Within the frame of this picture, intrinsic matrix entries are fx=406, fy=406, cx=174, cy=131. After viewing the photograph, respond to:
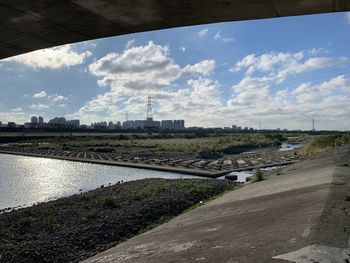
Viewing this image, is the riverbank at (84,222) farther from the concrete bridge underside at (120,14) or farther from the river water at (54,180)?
the concrete bridge underside at (120,14)

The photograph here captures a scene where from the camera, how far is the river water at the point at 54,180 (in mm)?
30766

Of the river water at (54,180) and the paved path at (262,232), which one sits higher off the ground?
the paved path at (262,232)

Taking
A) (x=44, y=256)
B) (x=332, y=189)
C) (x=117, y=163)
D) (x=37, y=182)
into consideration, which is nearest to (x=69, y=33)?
(x=44, y=256)

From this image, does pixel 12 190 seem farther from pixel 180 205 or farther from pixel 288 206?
pixel 288 206

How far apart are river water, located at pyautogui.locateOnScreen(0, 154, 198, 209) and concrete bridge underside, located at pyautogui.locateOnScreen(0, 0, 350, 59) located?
18397 millimetres

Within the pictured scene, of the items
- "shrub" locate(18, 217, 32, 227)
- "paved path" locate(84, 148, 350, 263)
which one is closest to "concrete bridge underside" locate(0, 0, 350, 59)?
"paved path" locate(84, 148, 350, 263)

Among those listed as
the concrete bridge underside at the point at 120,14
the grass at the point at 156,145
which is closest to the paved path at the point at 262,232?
the concrete bridge underside at the point at 120,14

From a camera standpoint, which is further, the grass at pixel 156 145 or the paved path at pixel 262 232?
the grass at pixel 156 145

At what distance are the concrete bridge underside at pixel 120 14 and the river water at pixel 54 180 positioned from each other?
18.4 metres

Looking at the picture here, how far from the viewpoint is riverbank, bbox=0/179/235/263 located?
14.4m

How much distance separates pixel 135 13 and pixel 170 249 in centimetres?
591

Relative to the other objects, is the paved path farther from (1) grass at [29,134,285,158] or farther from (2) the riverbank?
(1) grass at [29,134,285,158]

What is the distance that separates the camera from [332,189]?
12.9m

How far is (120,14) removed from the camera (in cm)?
989
